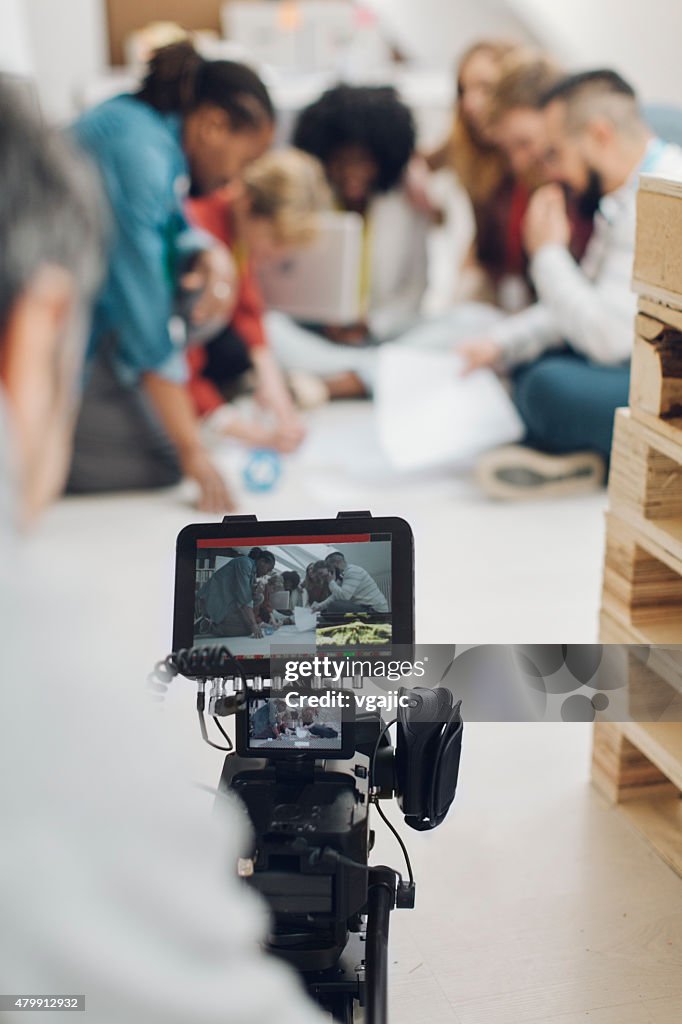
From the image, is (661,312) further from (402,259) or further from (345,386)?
(402,259)

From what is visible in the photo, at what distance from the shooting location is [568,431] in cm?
228

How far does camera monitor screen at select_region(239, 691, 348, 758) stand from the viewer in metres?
0.91

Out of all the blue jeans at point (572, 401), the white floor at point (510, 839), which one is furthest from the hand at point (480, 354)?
the white floor at point (510, 839)

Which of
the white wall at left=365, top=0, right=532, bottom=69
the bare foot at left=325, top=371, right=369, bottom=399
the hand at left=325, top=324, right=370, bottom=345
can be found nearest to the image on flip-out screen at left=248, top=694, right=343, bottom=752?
the bare foot at left=325, top=371, right=369, bottom=399

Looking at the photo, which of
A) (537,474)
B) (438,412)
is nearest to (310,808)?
(537,474)

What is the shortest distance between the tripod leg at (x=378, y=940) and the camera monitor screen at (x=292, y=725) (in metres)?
0.13

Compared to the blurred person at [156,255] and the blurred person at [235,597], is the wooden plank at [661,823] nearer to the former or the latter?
the blurred person at [235,597]

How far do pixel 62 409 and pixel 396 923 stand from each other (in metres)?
0.71

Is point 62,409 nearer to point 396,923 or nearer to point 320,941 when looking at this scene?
point 320,941

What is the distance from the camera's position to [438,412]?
246cm

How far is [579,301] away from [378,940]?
159 centimetres

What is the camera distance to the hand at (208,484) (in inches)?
87.5

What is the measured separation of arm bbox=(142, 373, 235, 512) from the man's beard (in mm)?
900

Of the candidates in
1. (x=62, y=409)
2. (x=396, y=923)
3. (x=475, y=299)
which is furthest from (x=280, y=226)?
(x=62, y=409)
